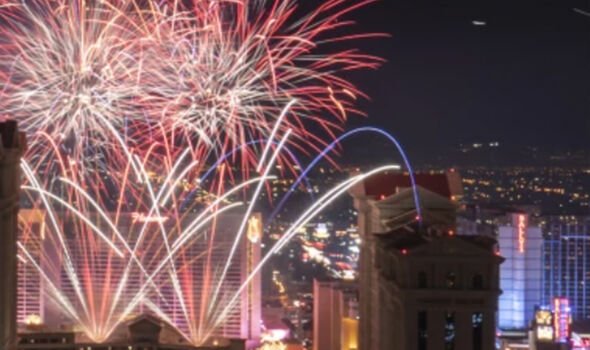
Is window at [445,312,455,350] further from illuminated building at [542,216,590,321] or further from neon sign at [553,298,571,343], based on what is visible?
illuminated building at [542,216,590,321]

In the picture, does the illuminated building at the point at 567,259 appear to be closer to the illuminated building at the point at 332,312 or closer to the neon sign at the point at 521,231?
the neon sign at the point at 521,231

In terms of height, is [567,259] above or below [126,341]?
above

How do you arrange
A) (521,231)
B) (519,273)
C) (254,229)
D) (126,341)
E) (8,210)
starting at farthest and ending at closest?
(521,231), (519,273), (254,229), (126,341), (8,210)

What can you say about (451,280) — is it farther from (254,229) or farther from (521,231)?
(521,231)

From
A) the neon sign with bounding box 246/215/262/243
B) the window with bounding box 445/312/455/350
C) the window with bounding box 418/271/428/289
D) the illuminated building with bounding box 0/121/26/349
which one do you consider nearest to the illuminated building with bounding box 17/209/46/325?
the neon sign with bounding box 246/215/262/243

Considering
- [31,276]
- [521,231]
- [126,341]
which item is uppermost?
[521,231]

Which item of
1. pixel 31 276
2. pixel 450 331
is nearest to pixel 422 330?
pixel 450 331

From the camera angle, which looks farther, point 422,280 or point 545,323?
point 545,323
